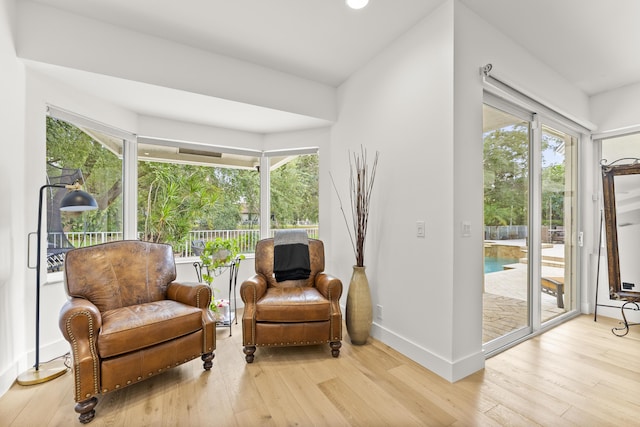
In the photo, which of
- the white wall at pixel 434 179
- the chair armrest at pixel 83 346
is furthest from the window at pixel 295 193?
the chair armrest at pixel 83 346

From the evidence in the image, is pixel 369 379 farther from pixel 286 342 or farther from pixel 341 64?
pixel 341 64

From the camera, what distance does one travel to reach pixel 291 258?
9.39 ft

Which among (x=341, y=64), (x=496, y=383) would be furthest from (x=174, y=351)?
(x=341, y=64)

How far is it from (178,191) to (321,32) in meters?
2.43

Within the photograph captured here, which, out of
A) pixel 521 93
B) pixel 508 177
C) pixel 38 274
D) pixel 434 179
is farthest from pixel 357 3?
pixel 38 274

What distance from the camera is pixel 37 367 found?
204 centimetres

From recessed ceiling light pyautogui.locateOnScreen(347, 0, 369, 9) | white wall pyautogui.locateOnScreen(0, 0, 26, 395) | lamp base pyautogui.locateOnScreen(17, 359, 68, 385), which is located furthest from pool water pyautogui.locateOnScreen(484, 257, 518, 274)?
white wall pyautogui.locateOnScreen(0, 0, 26, 395)

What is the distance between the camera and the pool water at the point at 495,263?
7.90 ft

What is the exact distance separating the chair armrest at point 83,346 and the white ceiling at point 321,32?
1840 millimetres

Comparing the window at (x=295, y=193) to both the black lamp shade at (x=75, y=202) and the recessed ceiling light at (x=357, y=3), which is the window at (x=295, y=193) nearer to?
the recessed ceiling light at (x=357, y=3)

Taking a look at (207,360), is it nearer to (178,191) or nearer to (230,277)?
(230,277)

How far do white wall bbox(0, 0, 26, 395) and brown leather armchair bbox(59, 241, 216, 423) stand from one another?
1.27 ft

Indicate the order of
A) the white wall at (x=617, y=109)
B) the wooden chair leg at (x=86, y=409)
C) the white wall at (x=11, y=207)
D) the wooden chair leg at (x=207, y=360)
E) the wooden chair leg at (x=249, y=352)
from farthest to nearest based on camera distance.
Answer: the white wall at (x=617, y=109)
the wooden chair leg at (x=249, y=352)
the wooden chair leg at (x=207, y=360)
the white wall at (x=11, y=207)
the wooden chair leg at (x=86, y=409)

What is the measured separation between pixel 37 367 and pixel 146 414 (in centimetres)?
109
